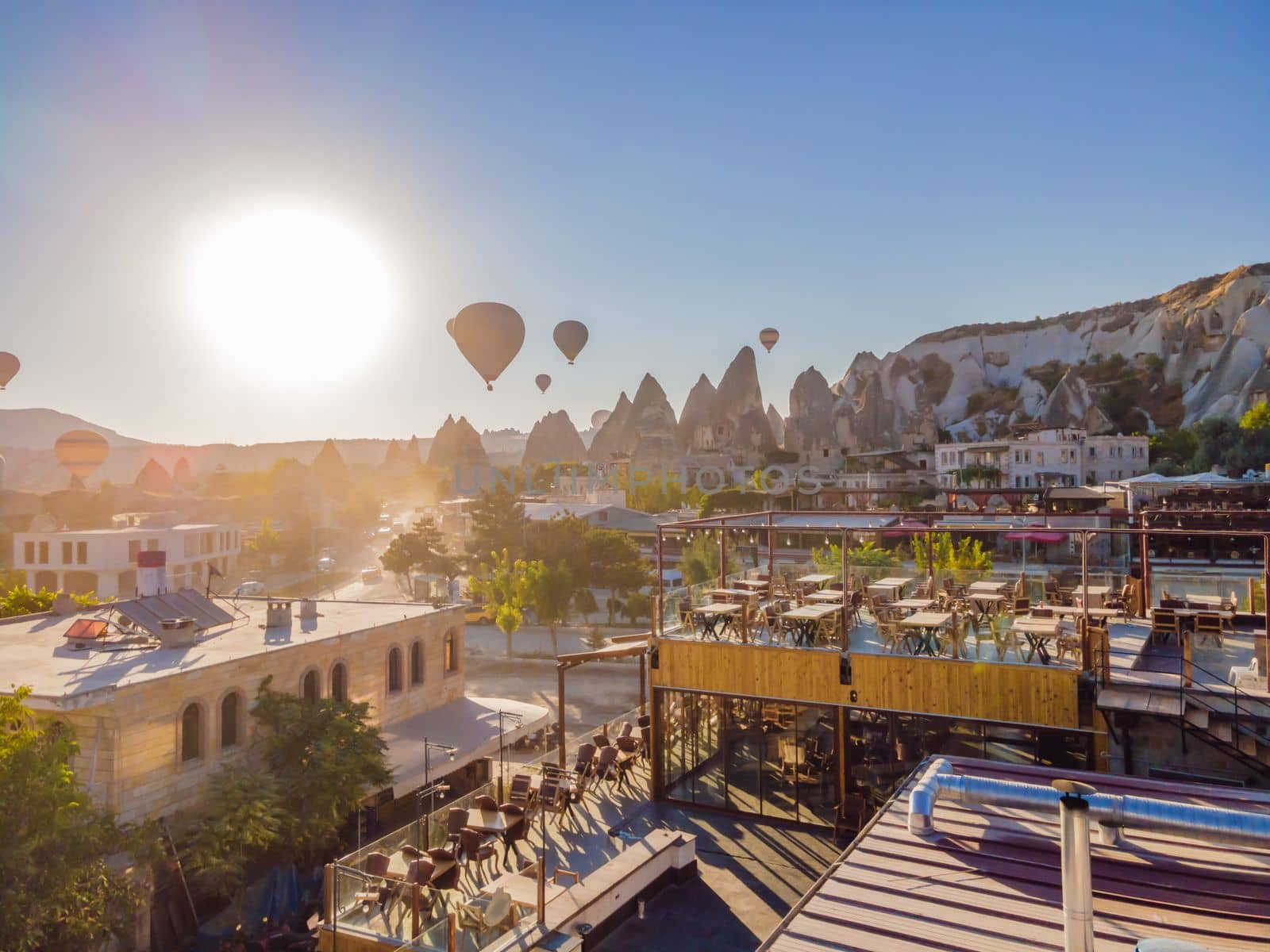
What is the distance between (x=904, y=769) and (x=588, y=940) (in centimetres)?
555

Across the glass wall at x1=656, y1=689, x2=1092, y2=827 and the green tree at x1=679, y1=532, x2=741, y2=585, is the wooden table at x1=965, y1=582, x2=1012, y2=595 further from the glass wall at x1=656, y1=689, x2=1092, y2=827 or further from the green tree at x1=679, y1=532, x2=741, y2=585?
the green tree at x1=679, y1=532, x2=741, y2=585

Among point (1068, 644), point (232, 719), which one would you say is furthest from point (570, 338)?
point (1068, 644)

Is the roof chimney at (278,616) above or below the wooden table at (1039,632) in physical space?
below

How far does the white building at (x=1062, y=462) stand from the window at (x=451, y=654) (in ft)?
167

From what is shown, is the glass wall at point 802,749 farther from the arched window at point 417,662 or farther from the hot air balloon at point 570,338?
the hot air balloon at point 570,338

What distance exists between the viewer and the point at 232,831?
1266 cm

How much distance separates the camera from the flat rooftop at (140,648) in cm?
1370

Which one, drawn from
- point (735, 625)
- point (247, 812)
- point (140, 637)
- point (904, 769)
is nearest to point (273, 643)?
point (140, 637)

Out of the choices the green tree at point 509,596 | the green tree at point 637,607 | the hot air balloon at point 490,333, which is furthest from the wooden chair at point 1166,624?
the green tree at point 637,607

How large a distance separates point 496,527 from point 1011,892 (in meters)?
44.1

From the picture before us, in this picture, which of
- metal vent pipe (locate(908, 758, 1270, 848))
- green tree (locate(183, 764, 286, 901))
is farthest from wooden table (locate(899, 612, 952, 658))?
green tree (locate(183, 764, 286, 901))

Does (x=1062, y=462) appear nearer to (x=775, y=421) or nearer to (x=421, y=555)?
Result: (x=421, y=555)

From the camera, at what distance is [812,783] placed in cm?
1354

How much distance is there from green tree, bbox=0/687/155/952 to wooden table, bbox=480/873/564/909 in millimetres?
5042
